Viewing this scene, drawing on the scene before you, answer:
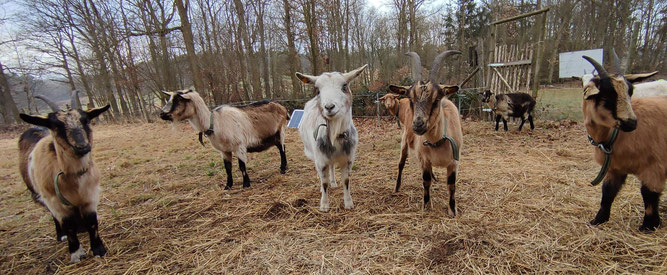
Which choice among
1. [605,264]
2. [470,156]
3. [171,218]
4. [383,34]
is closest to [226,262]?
[171,218]

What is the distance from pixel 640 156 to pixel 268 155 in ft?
22.8

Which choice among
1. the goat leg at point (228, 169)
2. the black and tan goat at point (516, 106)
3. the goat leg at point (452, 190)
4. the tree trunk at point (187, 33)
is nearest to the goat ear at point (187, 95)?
the goat leg at point (228, 169)

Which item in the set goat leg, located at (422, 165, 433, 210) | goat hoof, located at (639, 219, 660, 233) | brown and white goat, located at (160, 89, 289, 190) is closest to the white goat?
goat leg, located at (422, 165, 433, 210)

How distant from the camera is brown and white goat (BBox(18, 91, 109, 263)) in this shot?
254 centimetres

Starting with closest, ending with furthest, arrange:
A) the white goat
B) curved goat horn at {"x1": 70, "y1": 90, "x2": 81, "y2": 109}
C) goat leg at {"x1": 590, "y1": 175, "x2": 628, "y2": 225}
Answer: goat leg at {"x1": 590, "y1": 175, "x2": 628, "y2": 225}
curved goat horn at {"x1": 70, "y1": 90, "x2": 81, "y2": 109}
the white goat

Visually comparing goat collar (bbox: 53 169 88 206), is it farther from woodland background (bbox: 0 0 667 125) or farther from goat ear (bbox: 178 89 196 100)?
woodland background (bbox: 0 0 667 125)

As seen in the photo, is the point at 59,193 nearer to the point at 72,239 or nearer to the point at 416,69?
the point at 72,239

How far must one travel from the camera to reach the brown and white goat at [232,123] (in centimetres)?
461

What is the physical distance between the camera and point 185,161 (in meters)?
7.41

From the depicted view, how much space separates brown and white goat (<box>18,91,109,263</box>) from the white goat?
229 centimetres

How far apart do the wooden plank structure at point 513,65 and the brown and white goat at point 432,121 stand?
23.8ft

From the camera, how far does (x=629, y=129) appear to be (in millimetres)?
2318

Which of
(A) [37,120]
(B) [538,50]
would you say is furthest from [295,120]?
(B) [538,50]

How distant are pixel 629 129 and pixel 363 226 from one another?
8.92 feet
